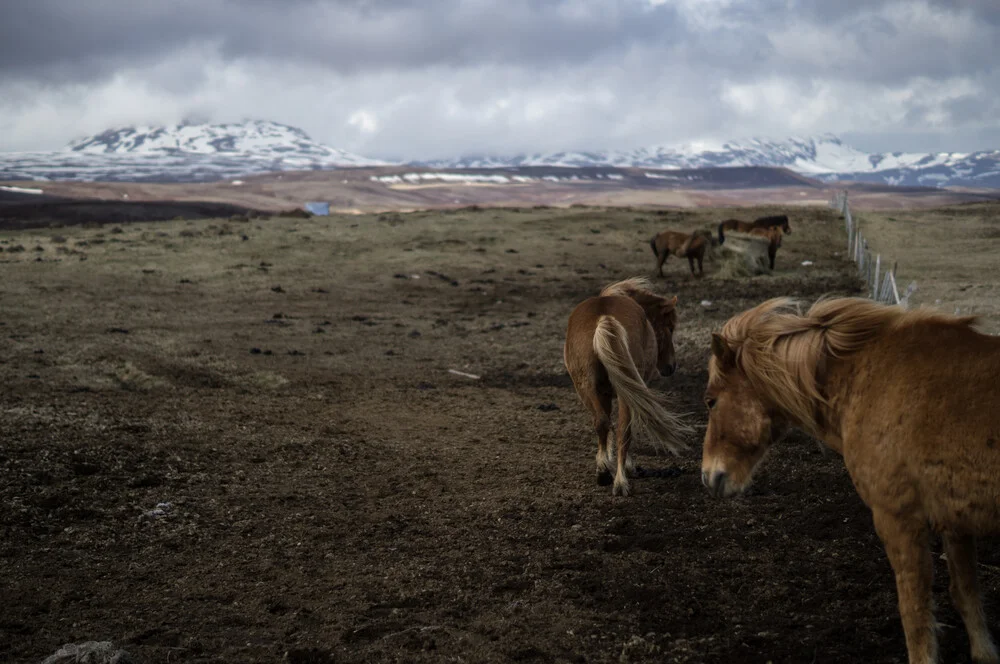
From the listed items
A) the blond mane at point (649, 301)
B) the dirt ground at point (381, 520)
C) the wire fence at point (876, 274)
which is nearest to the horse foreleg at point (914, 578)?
the dirt ground at point (381, 520)

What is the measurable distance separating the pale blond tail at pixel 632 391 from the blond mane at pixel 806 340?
2123mm

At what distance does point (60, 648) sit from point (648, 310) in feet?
18.0

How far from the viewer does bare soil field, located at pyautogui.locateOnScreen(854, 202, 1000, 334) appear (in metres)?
13.8

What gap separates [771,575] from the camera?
4.71 m

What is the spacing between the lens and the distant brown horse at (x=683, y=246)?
66.9 feet

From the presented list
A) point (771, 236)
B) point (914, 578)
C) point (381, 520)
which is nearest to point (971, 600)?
point (914, 578)

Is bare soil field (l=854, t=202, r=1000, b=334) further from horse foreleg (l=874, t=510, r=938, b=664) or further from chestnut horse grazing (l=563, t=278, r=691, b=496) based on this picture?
chestnut horse grazing (l=563, t=278, r=691, b=496)

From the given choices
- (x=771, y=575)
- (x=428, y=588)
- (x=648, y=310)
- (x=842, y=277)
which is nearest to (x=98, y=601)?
(x=428, y=588)

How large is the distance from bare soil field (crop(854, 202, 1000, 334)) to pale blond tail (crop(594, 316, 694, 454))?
2.30 m

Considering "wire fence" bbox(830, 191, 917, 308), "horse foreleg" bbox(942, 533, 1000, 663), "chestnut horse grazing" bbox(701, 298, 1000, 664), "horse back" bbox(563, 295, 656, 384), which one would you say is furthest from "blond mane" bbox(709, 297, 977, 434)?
"horse back" bbox(563, 295, 656, 384)

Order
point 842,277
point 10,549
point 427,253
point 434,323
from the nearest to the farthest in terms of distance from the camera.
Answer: point 10,549 < point 434,323 < point 842,277 < point 427,253

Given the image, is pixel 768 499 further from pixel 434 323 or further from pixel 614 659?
pixel 434 323

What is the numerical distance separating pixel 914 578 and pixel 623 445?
3182 mm

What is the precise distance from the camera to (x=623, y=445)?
631cm
